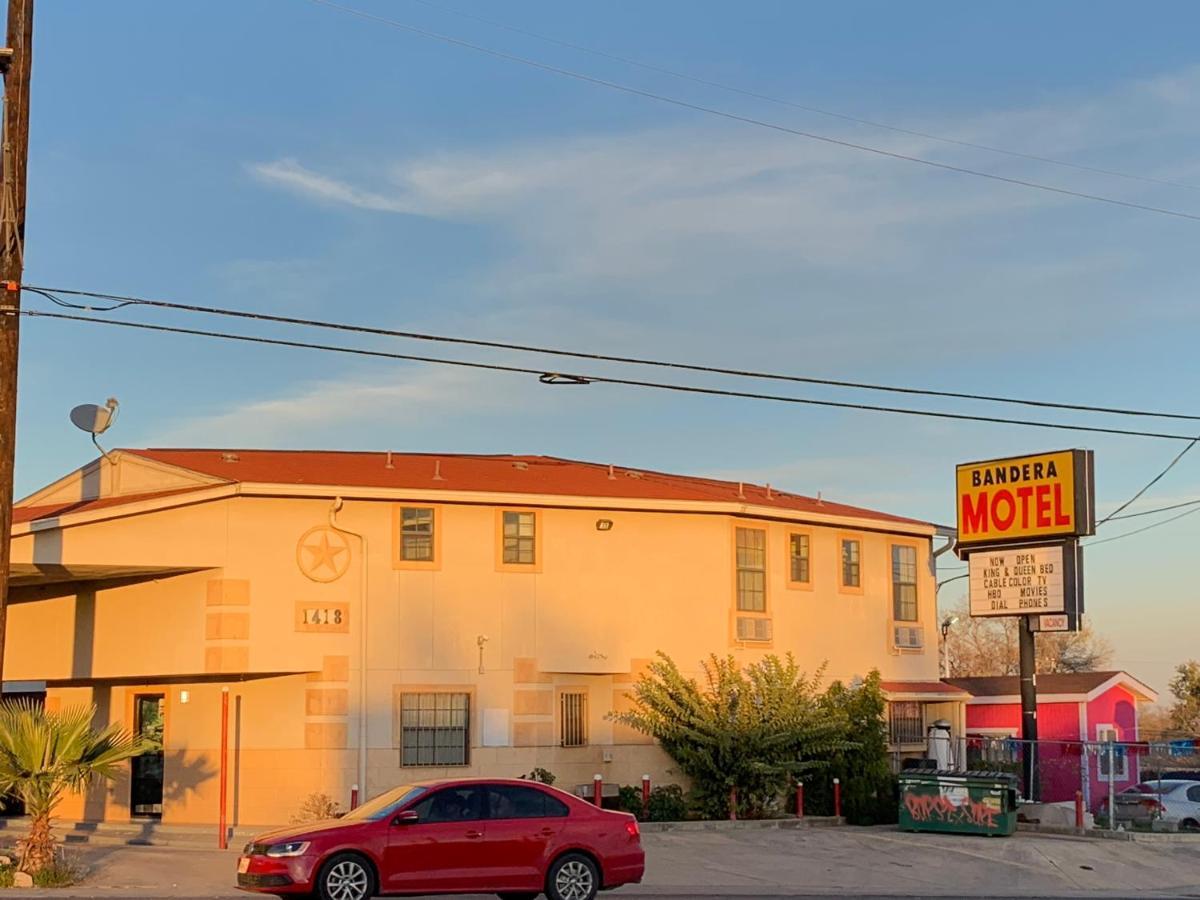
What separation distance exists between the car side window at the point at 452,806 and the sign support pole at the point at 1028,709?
14.5m

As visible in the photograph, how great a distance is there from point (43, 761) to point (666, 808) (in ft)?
39.7

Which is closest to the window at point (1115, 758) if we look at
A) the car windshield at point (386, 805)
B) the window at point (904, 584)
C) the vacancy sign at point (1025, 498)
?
the window at point (904, 584)

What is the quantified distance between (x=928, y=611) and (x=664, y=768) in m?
8.31

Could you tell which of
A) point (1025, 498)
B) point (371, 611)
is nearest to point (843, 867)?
point (371, 611)

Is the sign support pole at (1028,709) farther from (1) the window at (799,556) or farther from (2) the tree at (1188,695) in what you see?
(2) the tree at (1188,695)

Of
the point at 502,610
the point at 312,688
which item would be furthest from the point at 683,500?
the point at 312,688

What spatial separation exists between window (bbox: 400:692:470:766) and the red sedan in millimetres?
9636

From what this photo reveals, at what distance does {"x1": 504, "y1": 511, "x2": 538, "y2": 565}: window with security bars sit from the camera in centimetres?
2908

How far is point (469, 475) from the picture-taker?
30688mm

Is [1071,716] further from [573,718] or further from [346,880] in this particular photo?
[346,880]

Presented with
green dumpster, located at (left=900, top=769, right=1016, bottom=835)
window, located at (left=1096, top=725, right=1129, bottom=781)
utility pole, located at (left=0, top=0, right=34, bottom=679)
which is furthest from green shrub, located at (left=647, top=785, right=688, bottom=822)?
window, located at (left=1096, top=725, right=1129, bottom=781)

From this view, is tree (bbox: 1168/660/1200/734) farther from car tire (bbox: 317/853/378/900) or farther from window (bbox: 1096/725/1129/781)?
car tire (bbox: 317/853/378/900)

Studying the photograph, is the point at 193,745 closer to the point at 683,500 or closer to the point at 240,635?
the point at 240,635

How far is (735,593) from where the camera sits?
3092 centimetres
